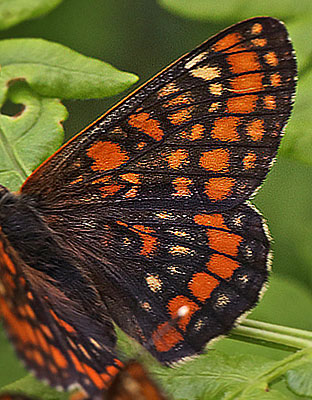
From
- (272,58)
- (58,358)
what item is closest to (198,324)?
(58,358)

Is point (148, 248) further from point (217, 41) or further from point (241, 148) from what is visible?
point (217, 41)

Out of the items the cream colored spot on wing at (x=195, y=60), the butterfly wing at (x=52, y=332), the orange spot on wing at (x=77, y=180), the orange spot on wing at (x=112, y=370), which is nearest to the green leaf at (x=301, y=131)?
the cream colored spot on wing at (x=195, y=60)

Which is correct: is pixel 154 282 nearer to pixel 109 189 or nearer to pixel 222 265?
pixel 222 265

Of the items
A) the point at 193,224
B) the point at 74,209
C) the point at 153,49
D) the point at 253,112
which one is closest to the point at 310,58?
the point at 253,112

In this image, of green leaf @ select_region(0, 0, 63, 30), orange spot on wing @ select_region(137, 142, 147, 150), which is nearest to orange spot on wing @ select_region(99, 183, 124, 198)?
orange spot on wing @ select_region(137, 142, 147, 150)

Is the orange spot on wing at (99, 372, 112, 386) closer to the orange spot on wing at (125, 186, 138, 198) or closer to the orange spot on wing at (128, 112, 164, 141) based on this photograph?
the orange spot on wing at (125, 186, 138, 198)

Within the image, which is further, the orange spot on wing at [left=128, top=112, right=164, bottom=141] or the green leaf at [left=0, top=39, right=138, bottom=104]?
the green leaf at [left=0, top=39, right=138, bottom=104]
